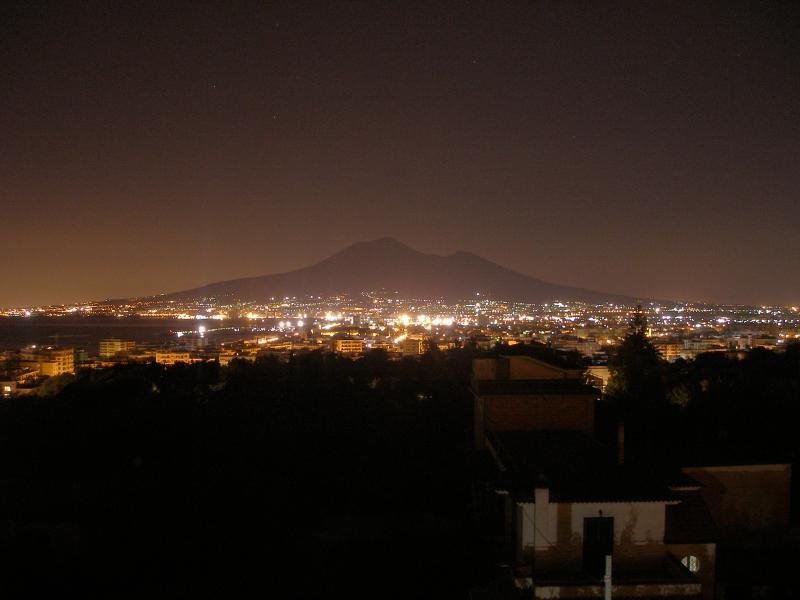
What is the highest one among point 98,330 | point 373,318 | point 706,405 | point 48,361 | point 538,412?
point 373,318

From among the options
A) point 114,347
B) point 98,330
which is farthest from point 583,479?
point 98,330

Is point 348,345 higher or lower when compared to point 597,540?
lower

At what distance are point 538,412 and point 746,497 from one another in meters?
2.78

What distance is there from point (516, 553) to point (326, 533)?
2.94 m

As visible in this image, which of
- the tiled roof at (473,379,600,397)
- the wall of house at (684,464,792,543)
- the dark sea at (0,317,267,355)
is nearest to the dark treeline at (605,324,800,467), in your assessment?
the wall of house at (684,464,792,543)

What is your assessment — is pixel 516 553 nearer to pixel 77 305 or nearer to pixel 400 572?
pixel 400 572

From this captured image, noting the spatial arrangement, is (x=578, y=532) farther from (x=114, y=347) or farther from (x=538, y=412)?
(x=114, y=347)

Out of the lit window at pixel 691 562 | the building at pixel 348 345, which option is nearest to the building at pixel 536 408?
the lit window at pixel 691 562

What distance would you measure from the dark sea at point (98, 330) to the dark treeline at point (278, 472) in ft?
110

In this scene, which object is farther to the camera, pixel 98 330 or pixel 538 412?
pixel 98 330

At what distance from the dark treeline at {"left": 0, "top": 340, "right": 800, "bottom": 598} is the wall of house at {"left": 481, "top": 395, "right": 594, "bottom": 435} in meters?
0.84

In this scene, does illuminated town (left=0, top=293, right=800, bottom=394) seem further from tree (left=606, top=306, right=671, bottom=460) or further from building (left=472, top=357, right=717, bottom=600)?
building (left=472, top=357, right=717, bottom=600)

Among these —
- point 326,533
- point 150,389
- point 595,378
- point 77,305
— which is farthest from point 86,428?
point 77,305

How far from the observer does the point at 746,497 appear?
7.67 metres
